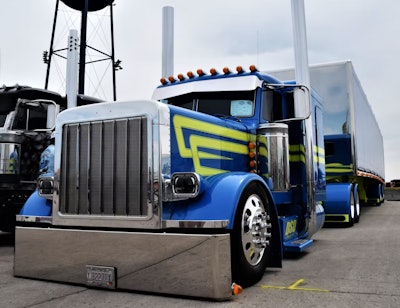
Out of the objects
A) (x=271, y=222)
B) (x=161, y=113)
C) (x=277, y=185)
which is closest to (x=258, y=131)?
(x=277, y=185)

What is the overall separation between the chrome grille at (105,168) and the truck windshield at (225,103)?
5.70 feet

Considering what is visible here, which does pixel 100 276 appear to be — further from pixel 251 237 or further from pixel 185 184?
pixel 251 237

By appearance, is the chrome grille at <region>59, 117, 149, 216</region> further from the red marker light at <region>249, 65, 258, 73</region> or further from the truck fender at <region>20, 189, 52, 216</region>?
the red marker light at <region>249, 65, 258, 73</region>

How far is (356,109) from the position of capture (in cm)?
1138

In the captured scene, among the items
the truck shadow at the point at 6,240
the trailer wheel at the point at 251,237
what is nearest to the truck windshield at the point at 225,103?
the trailer wheel at the point at 251,237

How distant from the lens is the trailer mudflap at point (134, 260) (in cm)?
362

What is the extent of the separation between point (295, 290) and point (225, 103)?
2.51m

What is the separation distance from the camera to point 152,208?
3.88m

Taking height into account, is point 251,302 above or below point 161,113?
below

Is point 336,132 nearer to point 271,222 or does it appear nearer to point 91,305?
point 271,222

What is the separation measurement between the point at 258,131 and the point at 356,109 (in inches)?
273

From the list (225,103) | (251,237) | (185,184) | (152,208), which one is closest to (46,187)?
(152,208)

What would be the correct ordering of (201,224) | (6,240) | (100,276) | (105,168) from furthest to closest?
1. (6,240)
2. (105,168)
3. (100,276)
4. (201,224)

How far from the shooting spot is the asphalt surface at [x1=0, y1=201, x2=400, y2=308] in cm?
368
